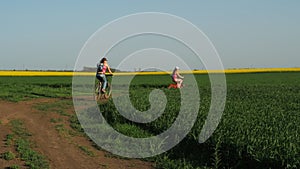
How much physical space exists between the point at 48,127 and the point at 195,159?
228 inches

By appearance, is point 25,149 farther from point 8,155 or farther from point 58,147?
point 58,147

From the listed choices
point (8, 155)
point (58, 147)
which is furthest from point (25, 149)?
point (58, 147)

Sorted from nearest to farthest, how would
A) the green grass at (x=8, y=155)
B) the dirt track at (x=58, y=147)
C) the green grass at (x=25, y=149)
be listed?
the green grass at (x=25, y=149)
the green grass at (x=8, y=155)
the dirt track at (x=58, y=147)

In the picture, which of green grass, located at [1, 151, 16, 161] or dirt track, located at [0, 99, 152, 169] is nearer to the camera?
green grass, located at [1, 151, 16, 161]

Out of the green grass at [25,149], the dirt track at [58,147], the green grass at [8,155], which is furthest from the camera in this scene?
the dirt track at [58,147]

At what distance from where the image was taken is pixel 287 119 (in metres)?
13.4

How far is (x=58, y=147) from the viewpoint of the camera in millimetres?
11414

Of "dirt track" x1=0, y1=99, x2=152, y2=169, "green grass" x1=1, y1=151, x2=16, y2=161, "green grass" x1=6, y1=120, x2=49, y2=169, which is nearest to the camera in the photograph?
"green grass" x1=6, y1=120, x2=49, y2=169

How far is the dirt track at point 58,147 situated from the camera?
33.1 ft

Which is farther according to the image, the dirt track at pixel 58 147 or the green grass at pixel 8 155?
the dirt track at pixel 58 147

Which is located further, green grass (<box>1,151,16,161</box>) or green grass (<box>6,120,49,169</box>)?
green grass (<box>1,151,16,161</box>)

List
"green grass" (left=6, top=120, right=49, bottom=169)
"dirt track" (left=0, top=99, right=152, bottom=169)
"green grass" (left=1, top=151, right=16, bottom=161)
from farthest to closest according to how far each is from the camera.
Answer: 1. "dirt track" (left=0, top=99, right=152, bottom=169)
2. "green grass" (left=1, top=151, right=16, bottom=161)
3. "green grass" (left=6, top=120, right=49, bottom=169)

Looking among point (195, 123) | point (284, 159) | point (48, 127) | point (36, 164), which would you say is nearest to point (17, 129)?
point (48, 127)

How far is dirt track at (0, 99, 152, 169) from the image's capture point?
10.1 meters
